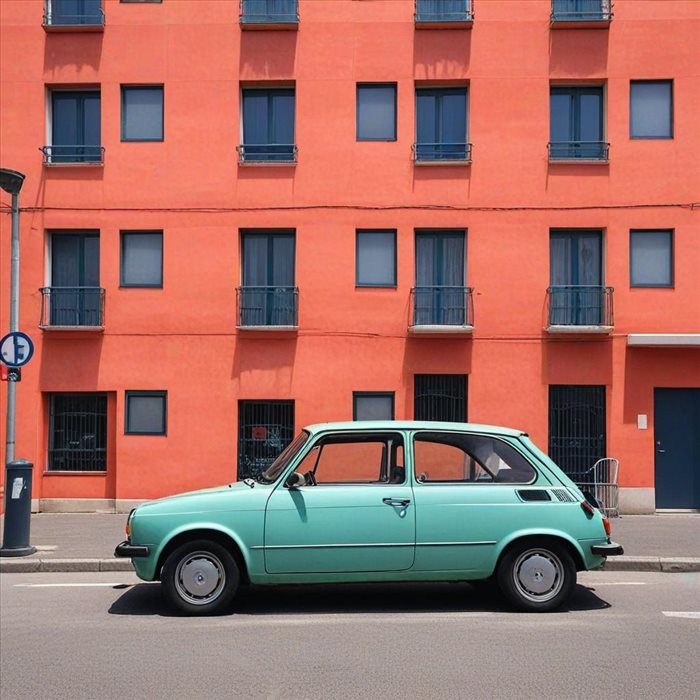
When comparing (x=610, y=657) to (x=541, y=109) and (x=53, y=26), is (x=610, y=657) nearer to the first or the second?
(x=541, y=109)

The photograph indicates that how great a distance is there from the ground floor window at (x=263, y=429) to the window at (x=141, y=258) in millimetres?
3147

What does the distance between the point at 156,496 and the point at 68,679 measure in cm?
1179

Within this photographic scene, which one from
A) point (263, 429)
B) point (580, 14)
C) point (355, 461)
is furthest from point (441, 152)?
point (355, 461)

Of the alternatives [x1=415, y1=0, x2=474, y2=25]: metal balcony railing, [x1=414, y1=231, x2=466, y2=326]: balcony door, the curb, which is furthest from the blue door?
[x1=415, y1=0, x2=474, y2=25]: metal balcony railing

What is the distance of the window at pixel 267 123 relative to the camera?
1839 cm

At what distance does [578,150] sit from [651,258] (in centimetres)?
258

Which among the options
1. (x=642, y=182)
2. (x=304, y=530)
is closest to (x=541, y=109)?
(x=642, y=182)

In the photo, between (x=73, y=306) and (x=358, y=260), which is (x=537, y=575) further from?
(x=73, y=306)

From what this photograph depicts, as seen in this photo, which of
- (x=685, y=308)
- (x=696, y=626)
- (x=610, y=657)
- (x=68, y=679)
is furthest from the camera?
(x=685, y=308)

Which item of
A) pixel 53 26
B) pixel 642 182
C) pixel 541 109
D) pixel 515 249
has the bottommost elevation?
pixel 515 249

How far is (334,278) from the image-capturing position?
1809 centimetres

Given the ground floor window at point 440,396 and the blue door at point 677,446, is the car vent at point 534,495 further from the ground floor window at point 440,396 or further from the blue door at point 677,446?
the blue door at point 677,446

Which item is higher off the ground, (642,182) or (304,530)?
(642,182)

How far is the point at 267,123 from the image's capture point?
60.8 feet
